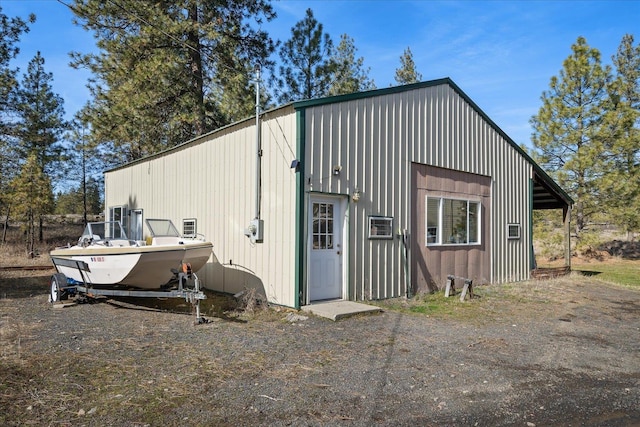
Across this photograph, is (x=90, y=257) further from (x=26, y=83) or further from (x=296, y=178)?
(x=26, y=83)

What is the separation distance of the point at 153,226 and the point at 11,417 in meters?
6.05

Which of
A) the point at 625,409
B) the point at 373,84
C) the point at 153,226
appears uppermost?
the point at 373,84

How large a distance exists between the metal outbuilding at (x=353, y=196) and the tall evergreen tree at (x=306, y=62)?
1127 cm

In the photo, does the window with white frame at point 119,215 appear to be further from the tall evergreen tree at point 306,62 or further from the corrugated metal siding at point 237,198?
the tall evergreen tree at point 306,62

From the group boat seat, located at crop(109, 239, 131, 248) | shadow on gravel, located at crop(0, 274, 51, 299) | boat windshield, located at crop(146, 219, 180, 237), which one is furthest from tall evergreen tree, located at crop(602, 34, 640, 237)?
shadow on gravel, located at crop(0, 274, 51, 299)

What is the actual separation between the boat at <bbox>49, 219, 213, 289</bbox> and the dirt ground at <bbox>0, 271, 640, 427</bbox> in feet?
2.18

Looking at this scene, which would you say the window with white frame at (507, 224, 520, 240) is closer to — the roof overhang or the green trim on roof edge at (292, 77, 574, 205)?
the roof overhang

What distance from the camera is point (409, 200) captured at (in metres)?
9.81

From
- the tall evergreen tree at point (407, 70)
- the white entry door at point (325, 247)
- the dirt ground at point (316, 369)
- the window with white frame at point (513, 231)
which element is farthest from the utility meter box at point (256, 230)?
the tall evergreen tree at point (407, 70)

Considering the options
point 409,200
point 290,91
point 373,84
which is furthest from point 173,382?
point 373,84

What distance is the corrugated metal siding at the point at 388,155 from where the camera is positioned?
8273mm

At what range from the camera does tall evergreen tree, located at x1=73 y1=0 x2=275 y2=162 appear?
49.5 ft

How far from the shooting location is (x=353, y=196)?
8.55m

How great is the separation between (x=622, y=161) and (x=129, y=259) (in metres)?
21.8
